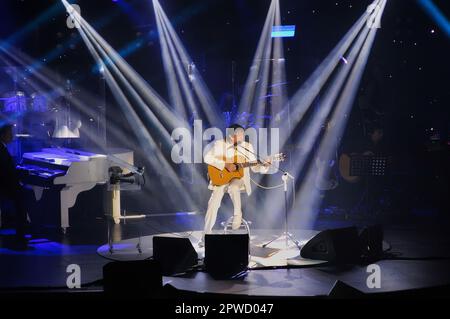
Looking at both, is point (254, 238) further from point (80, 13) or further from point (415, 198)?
point (80, 13)

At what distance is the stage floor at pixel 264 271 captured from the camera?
5383mm

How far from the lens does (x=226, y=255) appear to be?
5.73 meters

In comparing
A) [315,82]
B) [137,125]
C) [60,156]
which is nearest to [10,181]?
[60,156]

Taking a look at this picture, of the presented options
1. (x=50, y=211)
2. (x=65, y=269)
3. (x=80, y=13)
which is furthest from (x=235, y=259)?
(x=80, y=13)

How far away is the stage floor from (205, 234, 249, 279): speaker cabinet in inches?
4.9

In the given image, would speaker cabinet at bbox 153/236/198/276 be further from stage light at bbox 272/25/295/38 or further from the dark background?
stage light at bbox 272/25/295/38

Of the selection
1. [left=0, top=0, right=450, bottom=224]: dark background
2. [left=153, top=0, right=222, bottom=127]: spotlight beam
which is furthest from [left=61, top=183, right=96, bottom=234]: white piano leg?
[left=153, top=0, right=222, bottom=127]: spotlight beam

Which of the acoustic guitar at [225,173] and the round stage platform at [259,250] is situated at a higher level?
the acoustic guitar at [225,173]

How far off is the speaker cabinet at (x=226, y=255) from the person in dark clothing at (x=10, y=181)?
321 cm

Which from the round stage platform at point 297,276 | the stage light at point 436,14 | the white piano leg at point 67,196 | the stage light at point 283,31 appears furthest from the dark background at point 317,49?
the round stage platform at point 297,276

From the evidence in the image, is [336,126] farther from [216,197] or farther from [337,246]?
[337,246]

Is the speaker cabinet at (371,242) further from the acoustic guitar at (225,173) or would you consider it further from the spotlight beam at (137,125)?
the spotlight beam at (137,125)

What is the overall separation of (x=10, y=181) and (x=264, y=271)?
3913 mm

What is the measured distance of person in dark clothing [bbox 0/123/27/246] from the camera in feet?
24.7
